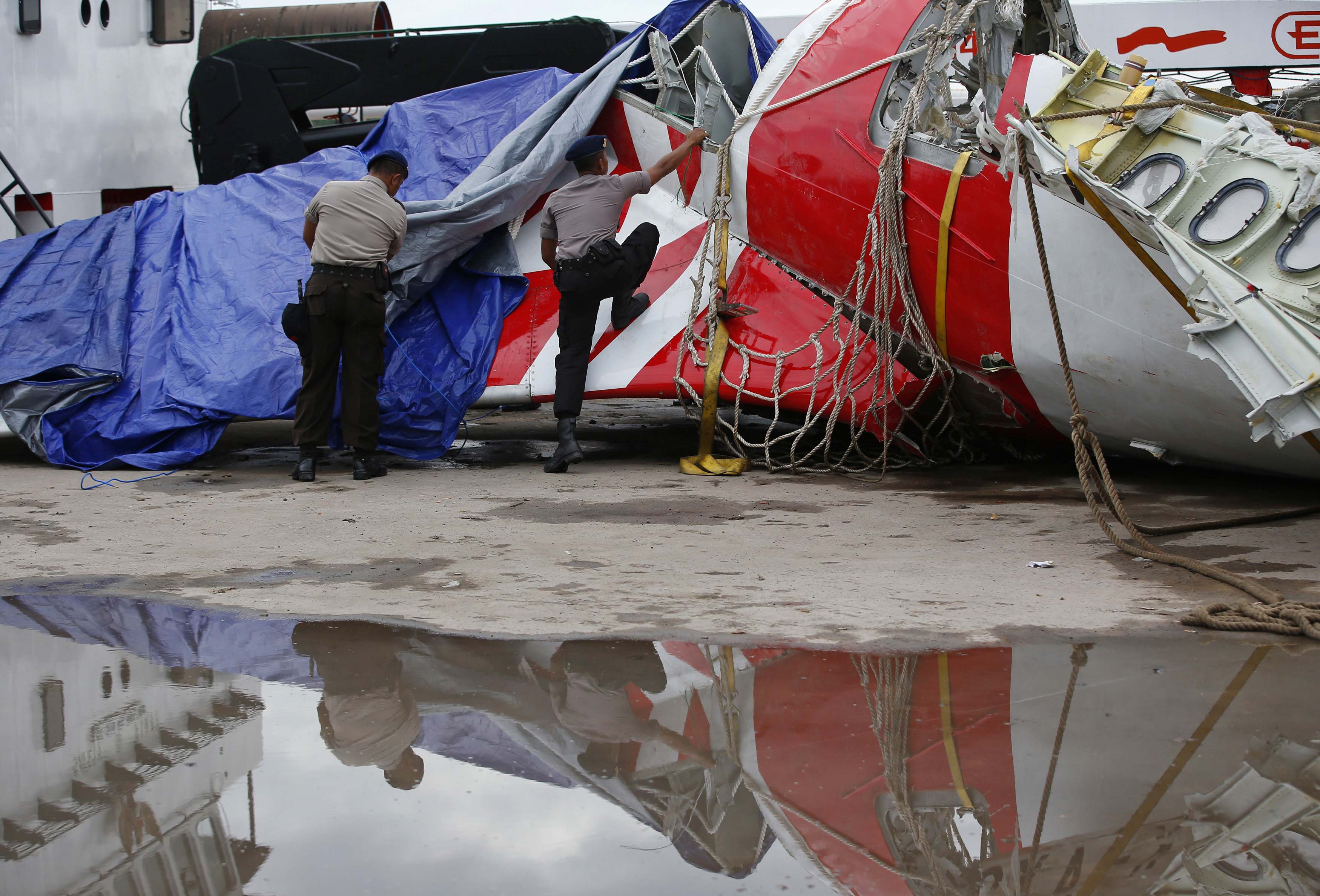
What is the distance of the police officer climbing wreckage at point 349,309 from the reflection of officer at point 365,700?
2.62 metres

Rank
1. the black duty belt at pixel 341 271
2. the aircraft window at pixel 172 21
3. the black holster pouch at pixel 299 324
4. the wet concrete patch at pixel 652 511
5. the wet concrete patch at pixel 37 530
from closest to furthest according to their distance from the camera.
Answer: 1. the wet concrete patch at pixel 37 530
2. the wet concrete patch at pixel 652 511
3. the black duty belt at pixel 341 271
4. the black holster pouch at pixel 299 324
5. the aircraft window at pixel 172 21

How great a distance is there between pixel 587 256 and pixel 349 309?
3.67 ft

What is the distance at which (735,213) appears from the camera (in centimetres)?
575

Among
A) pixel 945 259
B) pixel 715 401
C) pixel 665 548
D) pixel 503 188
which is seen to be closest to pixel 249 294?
pixel 503 188

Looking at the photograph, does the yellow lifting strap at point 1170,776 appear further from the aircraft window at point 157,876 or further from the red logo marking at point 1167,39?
the red logo marking at point 1167,39

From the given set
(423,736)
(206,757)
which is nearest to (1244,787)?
(423,736)

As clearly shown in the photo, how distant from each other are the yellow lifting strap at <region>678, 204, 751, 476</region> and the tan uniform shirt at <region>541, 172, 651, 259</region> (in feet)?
1.58

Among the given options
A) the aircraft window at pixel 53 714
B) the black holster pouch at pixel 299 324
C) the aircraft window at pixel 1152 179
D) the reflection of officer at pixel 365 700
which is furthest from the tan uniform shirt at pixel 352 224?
the aircraft window at pixel 1152 179

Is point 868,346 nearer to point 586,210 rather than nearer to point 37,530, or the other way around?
point 586,210

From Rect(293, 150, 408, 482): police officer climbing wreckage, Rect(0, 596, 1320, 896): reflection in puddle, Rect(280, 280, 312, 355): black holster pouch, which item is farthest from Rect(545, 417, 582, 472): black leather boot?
Rect(0, 596, 1320, 896): reflection in puddle

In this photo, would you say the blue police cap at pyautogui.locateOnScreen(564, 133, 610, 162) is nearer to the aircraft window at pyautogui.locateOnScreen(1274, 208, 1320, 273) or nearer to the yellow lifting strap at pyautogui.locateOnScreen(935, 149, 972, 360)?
the yellow lifting strap at pyautogui.locateOnScreen(935, 149, 972, 360)

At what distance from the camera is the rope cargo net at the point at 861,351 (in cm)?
495

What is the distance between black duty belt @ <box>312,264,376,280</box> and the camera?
5.60 m

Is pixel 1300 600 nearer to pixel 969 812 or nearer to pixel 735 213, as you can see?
pixel 969 812
